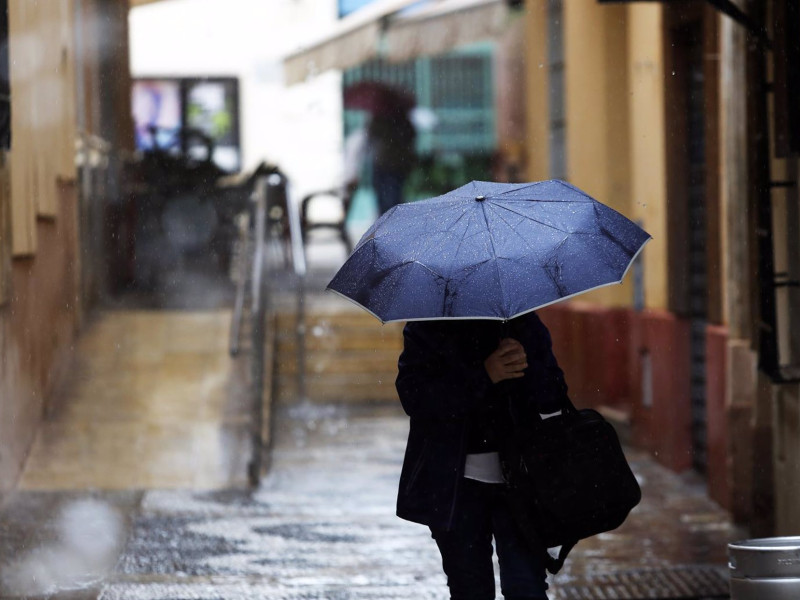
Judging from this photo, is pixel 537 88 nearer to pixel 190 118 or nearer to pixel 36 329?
pixel 190 118

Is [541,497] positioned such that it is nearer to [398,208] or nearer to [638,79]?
[398,208]

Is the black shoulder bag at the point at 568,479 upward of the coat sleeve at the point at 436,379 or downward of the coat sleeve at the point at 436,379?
downward

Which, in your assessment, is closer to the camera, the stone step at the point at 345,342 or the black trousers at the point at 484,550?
the black trousers at the point at 484,550

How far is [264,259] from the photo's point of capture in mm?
9516

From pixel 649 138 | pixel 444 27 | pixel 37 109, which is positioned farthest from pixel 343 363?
pixel 37 109

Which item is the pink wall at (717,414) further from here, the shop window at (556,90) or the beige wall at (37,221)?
the beige wall at (37,221)

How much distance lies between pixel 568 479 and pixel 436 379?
442 mm

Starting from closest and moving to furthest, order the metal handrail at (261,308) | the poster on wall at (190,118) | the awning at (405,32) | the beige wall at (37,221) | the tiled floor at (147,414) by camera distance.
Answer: the beige wall at (37,221), the tiled floor at (147,414), the metal handrail at (261,308), the awning at (405,32), the poster on wall at (190,118)

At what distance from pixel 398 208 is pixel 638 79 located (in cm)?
641

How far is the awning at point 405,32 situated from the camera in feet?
41.9

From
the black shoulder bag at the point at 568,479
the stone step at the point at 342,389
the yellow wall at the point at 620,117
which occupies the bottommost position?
the stone step at the point at 342,389

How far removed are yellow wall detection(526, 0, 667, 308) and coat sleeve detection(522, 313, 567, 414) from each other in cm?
561

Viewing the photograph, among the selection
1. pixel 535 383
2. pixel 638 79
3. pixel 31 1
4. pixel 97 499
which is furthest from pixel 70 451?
pixel 535 383

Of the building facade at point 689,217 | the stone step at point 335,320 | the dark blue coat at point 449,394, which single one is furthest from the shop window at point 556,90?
the dark blue coat at point 449,394
